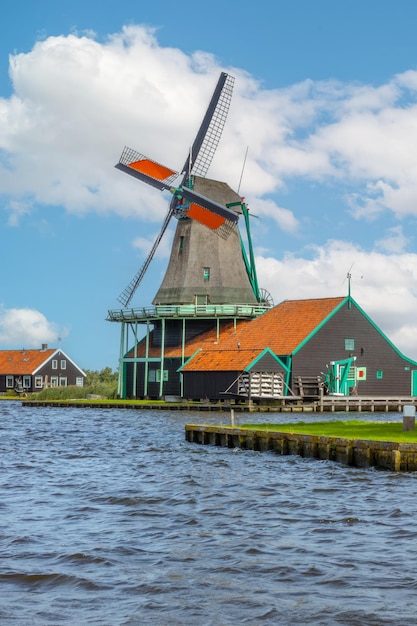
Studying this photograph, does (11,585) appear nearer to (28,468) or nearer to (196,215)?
(28,468)

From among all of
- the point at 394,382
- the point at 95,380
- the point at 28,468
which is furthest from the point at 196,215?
the point at 95,380

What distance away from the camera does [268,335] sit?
55.4 m

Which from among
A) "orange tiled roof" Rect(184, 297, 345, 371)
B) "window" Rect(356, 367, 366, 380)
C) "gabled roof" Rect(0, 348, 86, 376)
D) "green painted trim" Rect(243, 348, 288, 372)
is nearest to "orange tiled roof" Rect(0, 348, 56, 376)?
"gabled roof" Rect(0, 348, 86, 376)

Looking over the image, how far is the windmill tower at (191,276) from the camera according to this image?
192 ft

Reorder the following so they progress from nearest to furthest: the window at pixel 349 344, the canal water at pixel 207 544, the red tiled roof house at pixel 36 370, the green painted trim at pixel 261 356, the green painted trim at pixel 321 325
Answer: the canal water at pixel 207 544 < the green painted trim at pixel 261 356 < the green painted trim at pixel 321 325 < the window at pixel 349 344 < the red tiled roof house at pixel 36 370

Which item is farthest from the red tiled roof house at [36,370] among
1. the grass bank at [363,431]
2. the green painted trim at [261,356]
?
the grass bank at [363,431]

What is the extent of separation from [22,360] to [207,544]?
258 feet

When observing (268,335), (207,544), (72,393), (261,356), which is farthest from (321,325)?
(207,544)

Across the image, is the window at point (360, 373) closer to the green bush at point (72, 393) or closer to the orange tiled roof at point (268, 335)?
Answer: the orange tiled roof at point (268, 335)

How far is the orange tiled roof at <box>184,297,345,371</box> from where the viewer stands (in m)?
52.6

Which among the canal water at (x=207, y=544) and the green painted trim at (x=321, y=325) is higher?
the green painted trim at (x=321, y=325)

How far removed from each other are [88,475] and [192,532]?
289 inches

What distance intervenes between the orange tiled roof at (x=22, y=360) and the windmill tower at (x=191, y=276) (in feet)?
86.7

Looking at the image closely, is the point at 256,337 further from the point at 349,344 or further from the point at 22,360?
the point at 22,360
